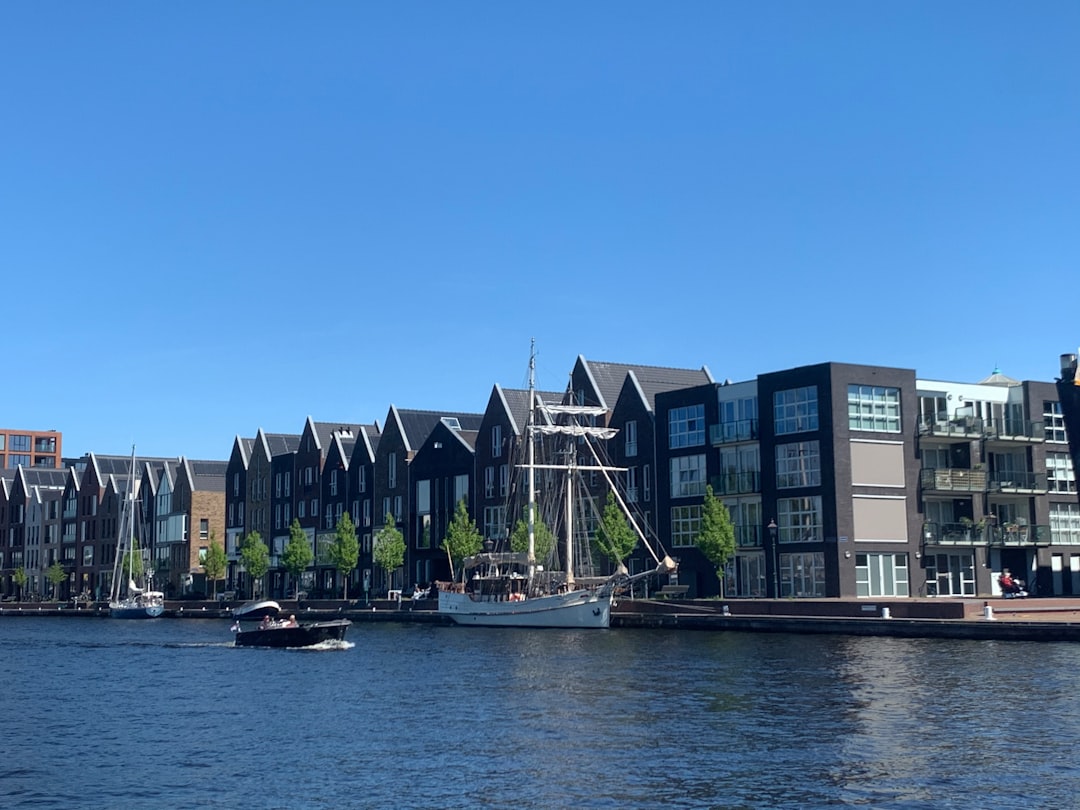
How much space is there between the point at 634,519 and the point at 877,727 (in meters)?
60.5

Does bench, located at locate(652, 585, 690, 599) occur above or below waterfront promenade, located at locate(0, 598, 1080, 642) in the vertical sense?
above

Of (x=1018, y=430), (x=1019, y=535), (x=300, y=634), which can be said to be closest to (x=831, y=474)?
(x=1019, y=535)

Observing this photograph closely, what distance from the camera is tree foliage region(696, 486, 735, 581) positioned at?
279 feet

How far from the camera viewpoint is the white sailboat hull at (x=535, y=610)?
80688 millimetres

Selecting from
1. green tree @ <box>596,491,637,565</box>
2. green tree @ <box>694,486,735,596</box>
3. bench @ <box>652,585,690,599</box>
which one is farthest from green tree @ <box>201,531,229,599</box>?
green tree @ <box>694,486,735,596</box>

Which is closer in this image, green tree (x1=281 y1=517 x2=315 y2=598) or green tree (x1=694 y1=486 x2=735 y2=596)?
green tree (x1=694 y1=486 x2=735 y2=596)

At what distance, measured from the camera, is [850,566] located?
8194 centimetres

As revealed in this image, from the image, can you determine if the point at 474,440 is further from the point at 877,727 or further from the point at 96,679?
the point at 877,727

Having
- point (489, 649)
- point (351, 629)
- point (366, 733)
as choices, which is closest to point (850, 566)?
point (489, 649)

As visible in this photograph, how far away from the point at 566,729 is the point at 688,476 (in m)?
58.3

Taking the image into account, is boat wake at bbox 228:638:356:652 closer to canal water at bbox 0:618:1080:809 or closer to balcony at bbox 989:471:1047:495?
canal water at bbox 0:618:1080:809

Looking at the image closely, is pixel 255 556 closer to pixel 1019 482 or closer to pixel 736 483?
pixel 736 483

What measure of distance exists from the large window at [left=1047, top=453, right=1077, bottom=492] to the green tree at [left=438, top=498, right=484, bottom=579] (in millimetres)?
41535

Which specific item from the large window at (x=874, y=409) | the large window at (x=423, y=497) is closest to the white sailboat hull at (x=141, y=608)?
the large window at (x=423, y=497)
